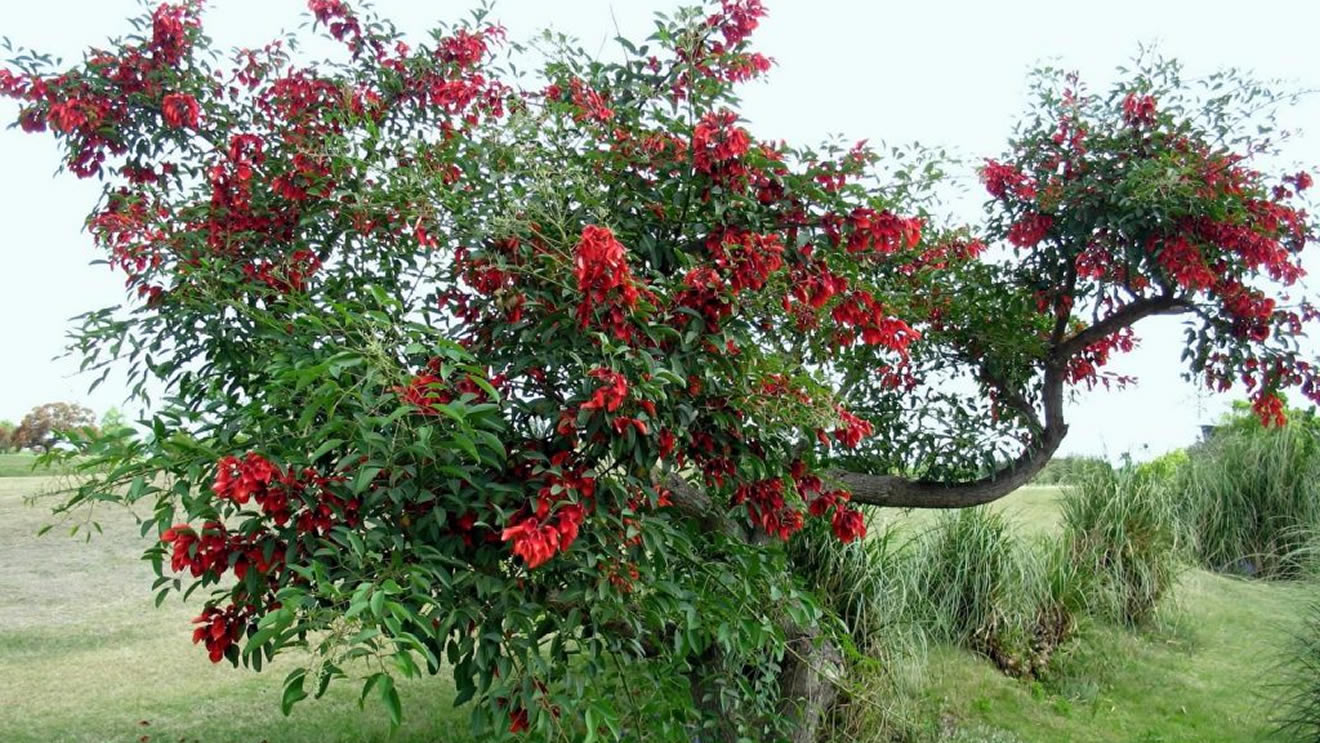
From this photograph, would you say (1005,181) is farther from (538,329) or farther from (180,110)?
(180,110)

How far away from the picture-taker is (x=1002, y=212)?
5.02 m

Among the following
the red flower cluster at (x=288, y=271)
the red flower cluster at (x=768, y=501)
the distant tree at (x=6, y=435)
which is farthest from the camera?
the distant tree at (x=6, y=435)

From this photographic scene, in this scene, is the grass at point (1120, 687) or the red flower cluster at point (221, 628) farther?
the grass at point (1120, 687)

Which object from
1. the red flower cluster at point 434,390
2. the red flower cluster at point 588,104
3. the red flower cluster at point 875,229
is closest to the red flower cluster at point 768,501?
the red flower cluster at point 875,229

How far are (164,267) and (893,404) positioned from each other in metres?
3.29

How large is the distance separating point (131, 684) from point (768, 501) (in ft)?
14.7

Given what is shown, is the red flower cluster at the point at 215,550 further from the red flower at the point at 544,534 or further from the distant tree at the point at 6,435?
the distant tree at the point at 6,435

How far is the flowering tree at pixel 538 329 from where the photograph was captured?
2.43 m

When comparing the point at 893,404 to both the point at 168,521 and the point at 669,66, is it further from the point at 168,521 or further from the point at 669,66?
the point at 168,521

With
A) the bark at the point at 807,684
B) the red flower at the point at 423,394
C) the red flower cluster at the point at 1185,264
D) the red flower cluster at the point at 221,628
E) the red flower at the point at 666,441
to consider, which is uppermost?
the red flower cluster at the point at 1185,264

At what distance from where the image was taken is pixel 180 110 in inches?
150

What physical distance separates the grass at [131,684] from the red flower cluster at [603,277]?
103 inches

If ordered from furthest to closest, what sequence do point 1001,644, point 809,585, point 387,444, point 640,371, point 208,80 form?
point 1001,644 → point 809,585 → point 208,80 → point 640,371 → point 387,444

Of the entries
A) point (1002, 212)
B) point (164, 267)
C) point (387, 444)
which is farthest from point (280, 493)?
point (1002, 212)
